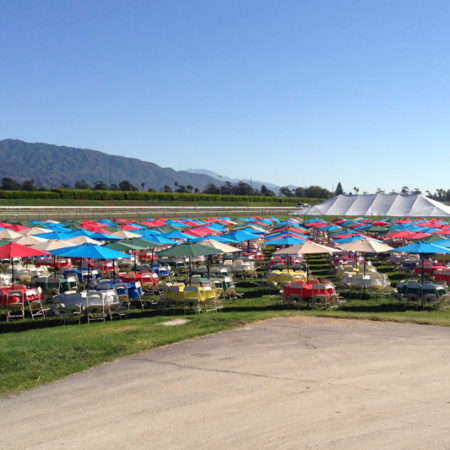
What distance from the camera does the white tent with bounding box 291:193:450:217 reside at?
8362 cm

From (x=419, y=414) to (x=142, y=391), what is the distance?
3.86 meters

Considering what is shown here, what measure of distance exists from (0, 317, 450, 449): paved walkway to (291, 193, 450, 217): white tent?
7712 cm

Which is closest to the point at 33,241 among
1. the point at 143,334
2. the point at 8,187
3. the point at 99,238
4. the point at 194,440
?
the point at 99,238

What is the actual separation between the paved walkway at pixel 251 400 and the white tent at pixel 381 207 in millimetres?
77116

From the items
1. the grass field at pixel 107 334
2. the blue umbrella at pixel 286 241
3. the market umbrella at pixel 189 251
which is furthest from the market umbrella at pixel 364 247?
the market umbrella at pixel 189 251

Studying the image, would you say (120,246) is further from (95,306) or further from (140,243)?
(95,306)

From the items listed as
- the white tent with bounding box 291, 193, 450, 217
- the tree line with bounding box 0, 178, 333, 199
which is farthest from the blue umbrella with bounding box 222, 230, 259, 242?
the tree line with bounding box 0, 178, 333, 199

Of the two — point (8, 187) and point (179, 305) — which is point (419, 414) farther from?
point (8, 187)

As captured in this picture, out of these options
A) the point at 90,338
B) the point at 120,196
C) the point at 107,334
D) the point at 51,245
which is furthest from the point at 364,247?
the point at 120,196

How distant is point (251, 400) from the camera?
7535mm

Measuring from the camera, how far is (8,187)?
11906 centimetres

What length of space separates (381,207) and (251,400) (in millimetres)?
85353

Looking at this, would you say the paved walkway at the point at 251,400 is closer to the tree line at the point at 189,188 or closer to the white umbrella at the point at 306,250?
the white umbrella at the point at 306,250

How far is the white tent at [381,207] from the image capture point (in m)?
83.6
